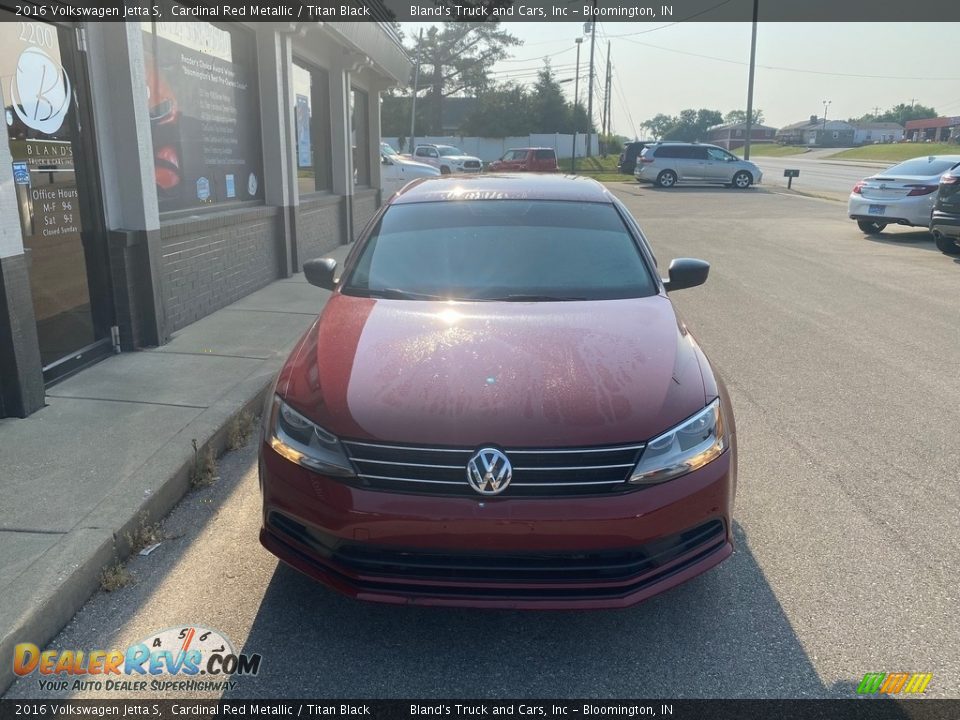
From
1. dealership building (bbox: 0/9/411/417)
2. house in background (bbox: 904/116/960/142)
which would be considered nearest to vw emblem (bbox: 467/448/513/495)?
dealership building (bbox: 0/9/411/417)

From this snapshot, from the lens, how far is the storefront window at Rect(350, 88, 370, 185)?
15.2 meters

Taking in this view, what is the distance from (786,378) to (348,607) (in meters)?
4.39

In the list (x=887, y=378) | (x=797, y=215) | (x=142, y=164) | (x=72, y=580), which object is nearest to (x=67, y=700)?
(x=72, y=580)

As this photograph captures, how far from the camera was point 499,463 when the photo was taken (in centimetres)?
266

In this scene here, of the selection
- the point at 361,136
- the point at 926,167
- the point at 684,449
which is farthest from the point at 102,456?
the point at 926,167

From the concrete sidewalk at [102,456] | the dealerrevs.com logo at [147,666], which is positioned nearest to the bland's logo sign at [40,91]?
the concrete sidewalk at [102,456]

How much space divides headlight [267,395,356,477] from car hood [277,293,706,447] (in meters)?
0.04

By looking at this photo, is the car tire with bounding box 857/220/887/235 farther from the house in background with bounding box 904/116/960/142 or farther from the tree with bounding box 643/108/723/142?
the tree with bounding box 643/108/723/142

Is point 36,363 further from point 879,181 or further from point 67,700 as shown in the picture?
point 879,181

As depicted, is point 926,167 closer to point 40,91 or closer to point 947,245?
point 947,245

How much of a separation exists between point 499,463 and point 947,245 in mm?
13492

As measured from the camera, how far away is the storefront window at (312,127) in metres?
11.3

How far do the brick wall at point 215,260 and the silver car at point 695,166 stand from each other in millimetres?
24843

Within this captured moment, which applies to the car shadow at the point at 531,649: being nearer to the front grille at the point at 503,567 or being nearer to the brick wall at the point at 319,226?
the front grille at the point at 503,567
